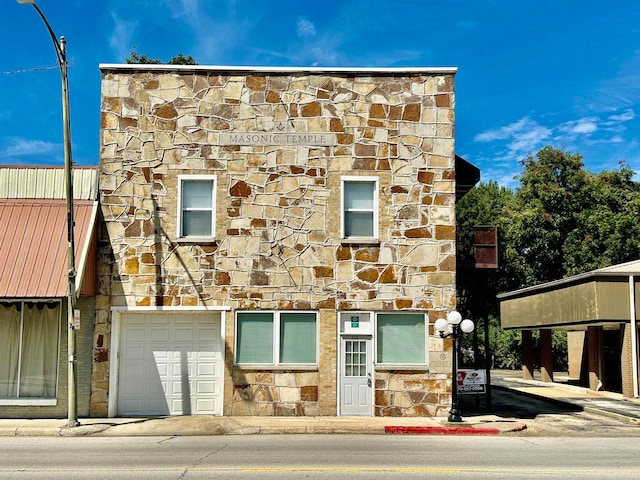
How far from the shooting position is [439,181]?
19.0m

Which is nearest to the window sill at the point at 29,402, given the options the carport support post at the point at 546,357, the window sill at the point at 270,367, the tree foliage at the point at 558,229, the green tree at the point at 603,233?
the window sill at the point at 270,367

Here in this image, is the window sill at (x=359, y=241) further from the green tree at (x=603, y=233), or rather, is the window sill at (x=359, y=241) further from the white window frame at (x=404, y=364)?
the green tree at (x=603, y=233)

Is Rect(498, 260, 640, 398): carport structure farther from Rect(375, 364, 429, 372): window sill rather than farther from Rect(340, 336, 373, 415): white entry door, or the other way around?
Rect(340, 336, 373, 415): white entry door

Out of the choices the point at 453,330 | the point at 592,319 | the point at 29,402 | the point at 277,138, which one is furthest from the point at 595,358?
the point at 29,402

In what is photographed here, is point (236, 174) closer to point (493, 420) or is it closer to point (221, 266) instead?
point (221, 266)

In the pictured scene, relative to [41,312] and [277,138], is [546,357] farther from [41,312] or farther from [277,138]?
[41,312]

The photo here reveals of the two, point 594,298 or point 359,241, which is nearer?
point 359,241

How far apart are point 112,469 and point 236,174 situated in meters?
9.53

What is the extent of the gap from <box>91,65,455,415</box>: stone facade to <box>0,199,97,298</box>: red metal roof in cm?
81

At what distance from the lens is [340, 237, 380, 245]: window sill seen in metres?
18.8

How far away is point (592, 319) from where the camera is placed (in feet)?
76.7

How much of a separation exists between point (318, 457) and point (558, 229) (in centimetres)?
3425

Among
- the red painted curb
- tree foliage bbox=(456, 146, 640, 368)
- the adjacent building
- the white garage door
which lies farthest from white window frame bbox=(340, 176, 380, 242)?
tree foliage bbox=(456, 146, 640, 368)

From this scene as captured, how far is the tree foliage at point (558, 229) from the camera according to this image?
1666 inches
